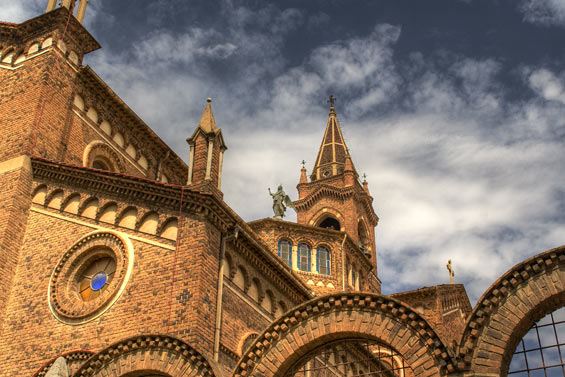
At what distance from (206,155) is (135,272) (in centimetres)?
380

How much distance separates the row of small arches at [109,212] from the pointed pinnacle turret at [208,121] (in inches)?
119

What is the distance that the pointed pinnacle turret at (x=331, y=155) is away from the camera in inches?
1959

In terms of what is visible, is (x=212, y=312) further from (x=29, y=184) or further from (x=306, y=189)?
(x=306, y=189)

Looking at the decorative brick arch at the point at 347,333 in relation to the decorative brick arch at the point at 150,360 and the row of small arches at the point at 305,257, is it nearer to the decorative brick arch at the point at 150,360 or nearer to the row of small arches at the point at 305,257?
the decorative brick arch at the point at 150,360

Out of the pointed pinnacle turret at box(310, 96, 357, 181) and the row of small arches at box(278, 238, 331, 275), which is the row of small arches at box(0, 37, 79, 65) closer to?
the row of small arches at box(278, 238, 331, 275)

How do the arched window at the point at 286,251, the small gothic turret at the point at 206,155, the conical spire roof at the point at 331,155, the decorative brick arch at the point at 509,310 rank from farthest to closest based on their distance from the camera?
the conical spire roof at the point at 331,155 → the arched window at the point at 286,251 → the small gothic turret at the point at 206,155 → the decorative brick arch at the point at 509,310

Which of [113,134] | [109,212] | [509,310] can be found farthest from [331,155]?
[509,310]

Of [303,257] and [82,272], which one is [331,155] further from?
[82,272]

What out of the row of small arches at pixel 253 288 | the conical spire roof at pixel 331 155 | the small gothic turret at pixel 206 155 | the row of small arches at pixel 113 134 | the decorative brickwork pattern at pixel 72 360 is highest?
the conical spire roof at pixel 331 155

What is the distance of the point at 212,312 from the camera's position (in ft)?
48.8

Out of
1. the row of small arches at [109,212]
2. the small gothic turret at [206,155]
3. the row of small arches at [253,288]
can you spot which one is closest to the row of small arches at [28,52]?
the row of small arches at [109,212]

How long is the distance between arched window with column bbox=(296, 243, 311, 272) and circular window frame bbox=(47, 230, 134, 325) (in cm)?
1897

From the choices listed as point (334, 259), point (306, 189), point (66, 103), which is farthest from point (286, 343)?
point (306, 189)

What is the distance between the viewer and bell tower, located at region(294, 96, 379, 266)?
45.5 metres
